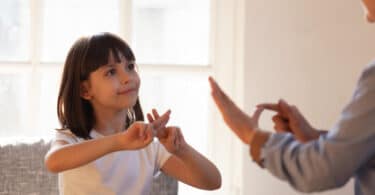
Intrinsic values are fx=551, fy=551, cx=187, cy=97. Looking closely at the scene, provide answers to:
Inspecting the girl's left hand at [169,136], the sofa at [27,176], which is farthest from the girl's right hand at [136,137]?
the sofa at [27,176]

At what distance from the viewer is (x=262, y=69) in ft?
5.31

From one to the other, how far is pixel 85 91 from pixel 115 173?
0.20 metres

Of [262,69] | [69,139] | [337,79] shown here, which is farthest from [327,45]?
[69,139]

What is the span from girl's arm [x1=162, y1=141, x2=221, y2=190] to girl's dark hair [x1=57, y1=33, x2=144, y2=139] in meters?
0.21

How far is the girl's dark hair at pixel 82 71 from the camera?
1.21 metres

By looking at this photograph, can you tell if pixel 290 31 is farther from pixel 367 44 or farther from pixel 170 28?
pixel 170 28

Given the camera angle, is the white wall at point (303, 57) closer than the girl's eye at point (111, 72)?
No

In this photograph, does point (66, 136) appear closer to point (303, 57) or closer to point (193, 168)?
point (193, 168)

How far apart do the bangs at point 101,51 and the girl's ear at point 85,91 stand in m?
0.03

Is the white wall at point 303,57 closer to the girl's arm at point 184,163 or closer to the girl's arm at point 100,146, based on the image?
the girl's arm at point 184,163

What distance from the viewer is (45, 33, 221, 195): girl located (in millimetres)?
1199

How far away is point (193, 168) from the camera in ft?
3.99

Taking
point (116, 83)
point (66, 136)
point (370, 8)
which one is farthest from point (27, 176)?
point (370, 8)

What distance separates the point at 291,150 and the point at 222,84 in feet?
3.40
